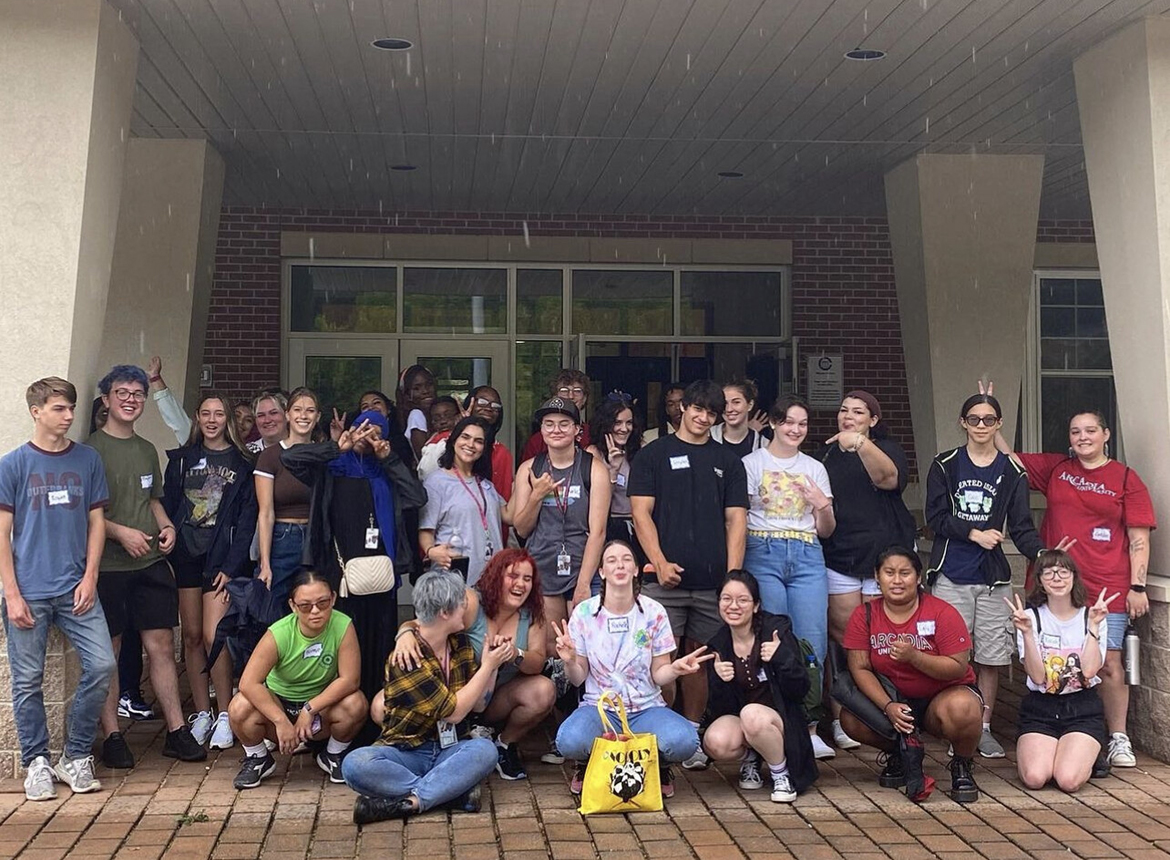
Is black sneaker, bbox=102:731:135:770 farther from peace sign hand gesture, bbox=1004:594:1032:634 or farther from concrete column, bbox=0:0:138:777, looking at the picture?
peace sign hand gesture, bbox=1004:594:1032:634

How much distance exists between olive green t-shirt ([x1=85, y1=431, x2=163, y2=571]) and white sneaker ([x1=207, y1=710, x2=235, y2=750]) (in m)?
0.82

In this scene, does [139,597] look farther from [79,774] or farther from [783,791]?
[783,791]

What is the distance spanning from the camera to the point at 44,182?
601 cm

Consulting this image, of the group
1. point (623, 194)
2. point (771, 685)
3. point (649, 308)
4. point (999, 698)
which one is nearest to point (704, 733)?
point (771, 685)

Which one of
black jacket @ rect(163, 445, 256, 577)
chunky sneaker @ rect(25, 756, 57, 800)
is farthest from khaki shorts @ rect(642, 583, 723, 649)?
chunky sneaker @ rect(25, 756, 57, 800)

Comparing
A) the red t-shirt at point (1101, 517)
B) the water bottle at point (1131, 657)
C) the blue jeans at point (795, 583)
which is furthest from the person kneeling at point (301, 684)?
the water bottle at point (1131, 657)

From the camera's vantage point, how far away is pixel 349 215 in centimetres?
1169

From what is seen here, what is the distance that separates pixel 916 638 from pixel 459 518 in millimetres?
2104

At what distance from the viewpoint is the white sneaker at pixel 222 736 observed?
20.2 ft

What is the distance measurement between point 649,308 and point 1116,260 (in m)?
5.84

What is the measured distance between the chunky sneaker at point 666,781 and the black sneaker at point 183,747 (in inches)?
82.2

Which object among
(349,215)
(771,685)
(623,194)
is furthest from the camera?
(349,215)

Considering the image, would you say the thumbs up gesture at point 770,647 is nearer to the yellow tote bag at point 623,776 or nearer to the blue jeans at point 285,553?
the yellow tote bag at point 623,776

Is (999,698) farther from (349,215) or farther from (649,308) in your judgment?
(349,215)
